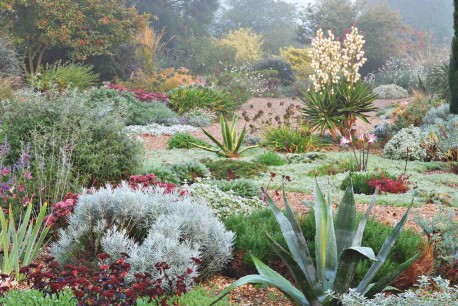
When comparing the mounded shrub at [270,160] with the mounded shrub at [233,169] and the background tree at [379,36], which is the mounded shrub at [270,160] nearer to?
the mounded shrub at [233,169]

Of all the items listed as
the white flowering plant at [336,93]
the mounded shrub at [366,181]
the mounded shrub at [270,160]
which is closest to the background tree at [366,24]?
the white flowering plant at [336,93]

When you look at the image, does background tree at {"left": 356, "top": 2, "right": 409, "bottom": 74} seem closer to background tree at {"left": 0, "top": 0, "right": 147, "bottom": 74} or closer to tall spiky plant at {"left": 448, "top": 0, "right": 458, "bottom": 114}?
background tree at {"left": 0, "top": 0, "right": 147, "bottom": 74}

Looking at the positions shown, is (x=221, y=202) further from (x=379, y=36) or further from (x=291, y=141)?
(x=379, y=36)

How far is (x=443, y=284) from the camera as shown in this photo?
2.84 metres

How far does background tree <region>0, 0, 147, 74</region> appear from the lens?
73.7 ft

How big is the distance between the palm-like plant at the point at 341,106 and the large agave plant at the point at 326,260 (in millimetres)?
9383

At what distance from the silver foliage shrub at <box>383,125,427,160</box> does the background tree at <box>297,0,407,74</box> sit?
2251cm

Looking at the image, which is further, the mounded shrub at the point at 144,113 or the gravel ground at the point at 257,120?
the mounded shrub at the point at 144,113

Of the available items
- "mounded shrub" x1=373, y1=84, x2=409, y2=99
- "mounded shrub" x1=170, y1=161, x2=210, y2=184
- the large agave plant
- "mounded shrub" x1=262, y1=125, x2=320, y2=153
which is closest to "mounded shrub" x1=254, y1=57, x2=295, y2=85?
"mounded shrub" x1=373, y1=84, x2=409, y2=99

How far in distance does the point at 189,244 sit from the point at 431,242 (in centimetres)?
205

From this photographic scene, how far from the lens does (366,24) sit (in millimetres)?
36281

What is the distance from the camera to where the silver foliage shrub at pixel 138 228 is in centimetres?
434

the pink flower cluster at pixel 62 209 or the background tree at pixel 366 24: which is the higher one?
the background tree at pixel 366 24

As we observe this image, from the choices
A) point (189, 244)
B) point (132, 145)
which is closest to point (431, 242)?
point (189, 244)
